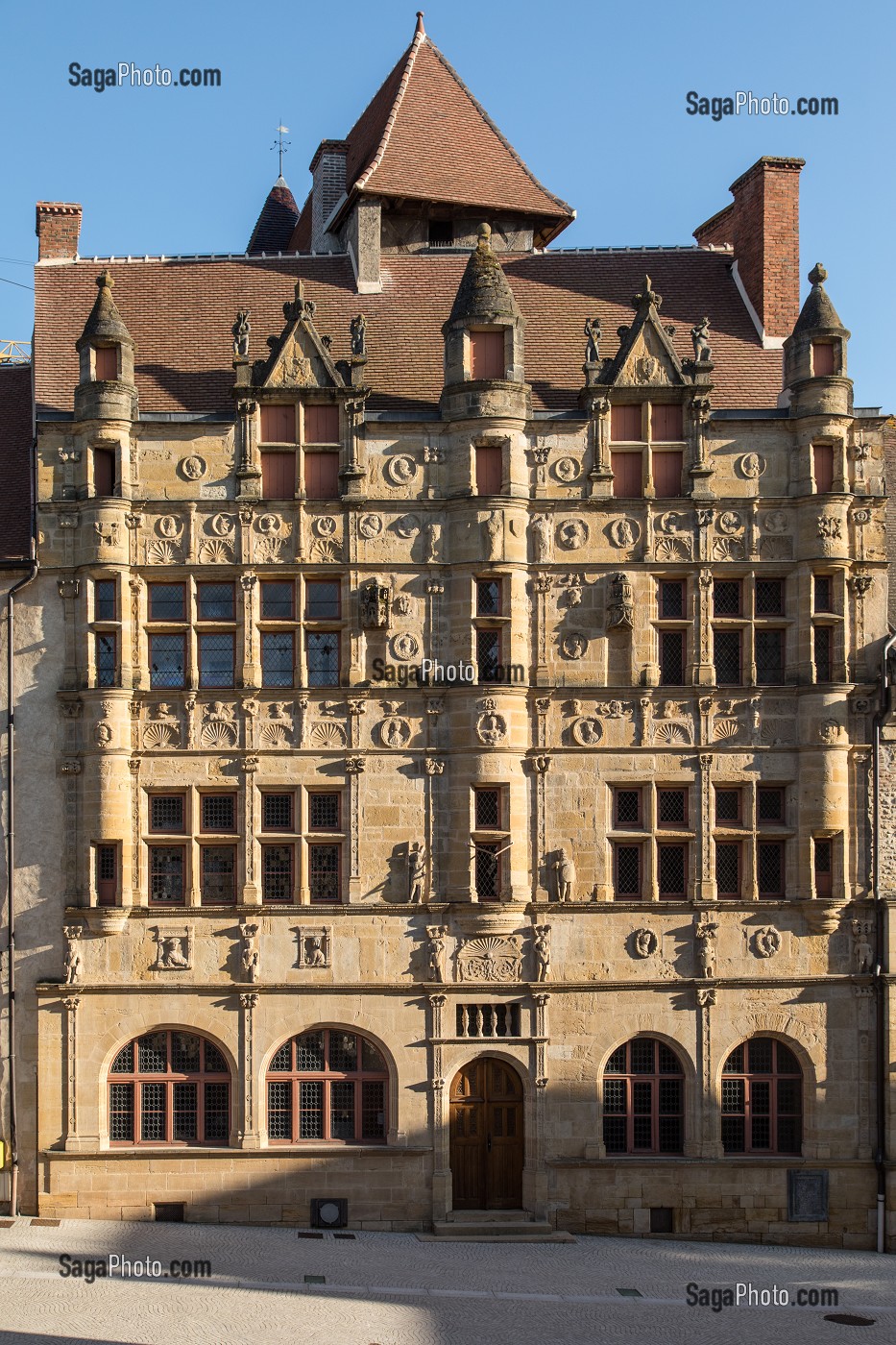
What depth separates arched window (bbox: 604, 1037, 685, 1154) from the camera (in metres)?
27.2

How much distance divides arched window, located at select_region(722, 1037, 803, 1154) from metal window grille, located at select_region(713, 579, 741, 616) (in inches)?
287

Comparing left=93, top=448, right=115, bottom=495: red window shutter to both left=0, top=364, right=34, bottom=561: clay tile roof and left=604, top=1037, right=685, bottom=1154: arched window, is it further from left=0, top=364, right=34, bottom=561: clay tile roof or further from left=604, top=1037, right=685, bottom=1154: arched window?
left=604, top=1037, right=685, bottom=1154: arched window

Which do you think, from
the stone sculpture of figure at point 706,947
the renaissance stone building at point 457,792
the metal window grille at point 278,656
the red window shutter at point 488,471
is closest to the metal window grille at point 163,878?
the renaissance stone building at point 457,792

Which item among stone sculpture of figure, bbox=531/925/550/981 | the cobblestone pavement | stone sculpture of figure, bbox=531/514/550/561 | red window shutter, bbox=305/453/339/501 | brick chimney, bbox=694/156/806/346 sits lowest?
the cobblestone pavement

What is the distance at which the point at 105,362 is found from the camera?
27516 millimetres

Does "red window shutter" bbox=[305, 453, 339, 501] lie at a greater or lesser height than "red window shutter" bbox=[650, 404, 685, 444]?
lesser

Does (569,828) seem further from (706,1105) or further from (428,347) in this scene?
(428,347)

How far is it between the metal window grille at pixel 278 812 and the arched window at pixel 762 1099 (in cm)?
852

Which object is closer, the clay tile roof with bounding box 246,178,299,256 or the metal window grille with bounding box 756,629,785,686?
the metal window grille with bounding box 756,629,785,686

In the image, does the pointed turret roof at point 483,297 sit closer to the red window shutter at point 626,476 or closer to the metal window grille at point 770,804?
the red window shutter at point 626,476

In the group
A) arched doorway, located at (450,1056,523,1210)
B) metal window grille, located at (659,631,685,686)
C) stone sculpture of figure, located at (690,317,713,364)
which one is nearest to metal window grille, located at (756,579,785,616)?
metal window grille, located at (659,631,685,686)

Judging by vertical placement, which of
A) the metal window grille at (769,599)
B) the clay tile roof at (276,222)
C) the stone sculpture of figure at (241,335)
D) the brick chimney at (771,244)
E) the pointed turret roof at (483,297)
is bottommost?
the metal window grille at (769,599)

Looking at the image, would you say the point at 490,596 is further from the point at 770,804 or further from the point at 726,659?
the point at 770,804

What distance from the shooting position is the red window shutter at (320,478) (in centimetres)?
2772
